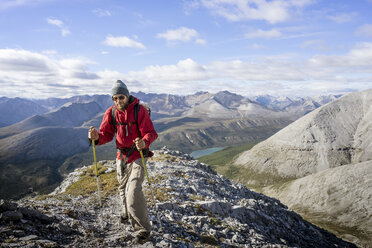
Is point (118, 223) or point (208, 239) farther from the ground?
point (118, 223)

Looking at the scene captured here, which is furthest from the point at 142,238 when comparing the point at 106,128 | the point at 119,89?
the point at 119,89

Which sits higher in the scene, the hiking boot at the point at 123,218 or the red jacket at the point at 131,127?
the red jacket at the point at 131,127

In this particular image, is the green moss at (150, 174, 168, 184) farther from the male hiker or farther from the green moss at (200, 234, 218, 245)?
the male hiker

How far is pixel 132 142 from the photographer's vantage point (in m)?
10.7

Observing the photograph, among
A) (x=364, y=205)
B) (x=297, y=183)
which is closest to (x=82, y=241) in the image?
(x=364, y=205)

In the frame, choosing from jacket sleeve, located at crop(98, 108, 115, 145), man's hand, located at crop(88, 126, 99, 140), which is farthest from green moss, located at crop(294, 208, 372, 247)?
man's hand, located at crop(88, 126, 99, 140)

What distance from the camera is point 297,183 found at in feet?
502

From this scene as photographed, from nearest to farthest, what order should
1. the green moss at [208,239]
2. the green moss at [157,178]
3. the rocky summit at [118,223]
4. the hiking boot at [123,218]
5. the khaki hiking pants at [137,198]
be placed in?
the khaki hiking pants at [137,198]
the rocky summit at [118,223]
the hiking boot at [123,218]
the green moss at [208,239]
the green moss at [157,178]

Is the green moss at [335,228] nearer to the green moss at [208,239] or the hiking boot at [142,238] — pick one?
the green moss at [208,239]

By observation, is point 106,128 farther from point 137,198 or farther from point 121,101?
point 137,198

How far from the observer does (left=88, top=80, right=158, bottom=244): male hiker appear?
10.1 m

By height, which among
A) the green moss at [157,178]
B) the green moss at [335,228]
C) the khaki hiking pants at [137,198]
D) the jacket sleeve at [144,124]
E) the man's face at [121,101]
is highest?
the man's face at [121,101]

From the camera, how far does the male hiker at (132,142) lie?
10.1 m

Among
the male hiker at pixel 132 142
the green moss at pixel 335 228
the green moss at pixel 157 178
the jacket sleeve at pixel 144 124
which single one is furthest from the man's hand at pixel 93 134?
the green moss at pixel 335 228
